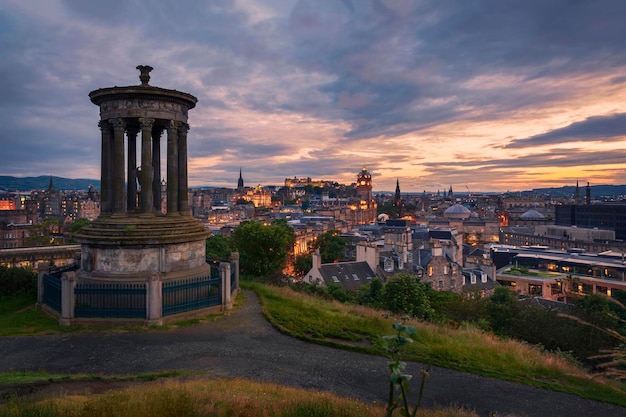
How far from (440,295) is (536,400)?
81.0 ft

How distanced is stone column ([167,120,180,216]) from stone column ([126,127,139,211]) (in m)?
3.12

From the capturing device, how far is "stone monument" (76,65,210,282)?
18.5 metres

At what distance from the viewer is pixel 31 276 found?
21.2 metres

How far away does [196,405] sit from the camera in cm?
795

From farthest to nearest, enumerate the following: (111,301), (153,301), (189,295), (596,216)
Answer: (596,216) → (189,295) → (111,301) → (153,301)

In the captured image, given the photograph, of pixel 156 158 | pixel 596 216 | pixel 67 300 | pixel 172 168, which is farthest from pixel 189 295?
pixel 596 216

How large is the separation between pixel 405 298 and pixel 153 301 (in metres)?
15.8

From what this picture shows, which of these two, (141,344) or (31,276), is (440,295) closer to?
(141,344)

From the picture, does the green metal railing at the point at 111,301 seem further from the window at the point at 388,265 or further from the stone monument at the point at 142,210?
the window at the point at 388,265

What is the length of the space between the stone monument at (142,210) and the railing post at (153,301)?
1.04ft

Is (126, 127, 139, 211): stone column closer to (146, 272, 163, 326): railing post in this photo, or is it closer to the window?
(146, 272, 163, 326): railing post

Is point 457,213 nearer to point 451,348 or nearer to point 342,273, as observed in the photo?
point 342,273

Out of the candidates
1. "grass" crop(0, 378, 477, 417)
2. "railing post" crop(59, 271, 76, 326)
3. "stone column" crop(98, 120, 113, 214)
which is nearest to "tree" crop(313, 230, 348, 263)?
"stone column" crop(98, 120, 113, 214)

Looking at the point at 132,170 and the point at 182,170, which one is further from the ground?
the point at 132,170
